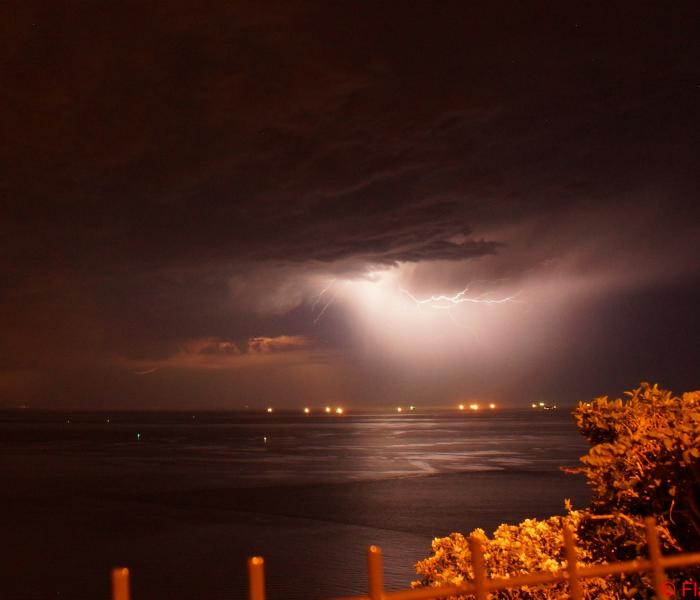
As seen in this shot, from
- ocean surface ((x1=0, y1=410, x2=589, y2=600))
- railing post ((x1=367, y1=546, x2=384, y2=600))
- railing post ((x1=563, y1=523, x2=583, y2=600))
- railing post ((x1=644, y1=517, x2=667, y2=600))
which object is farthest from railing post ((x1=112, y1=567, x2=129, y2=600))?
ocean surface ((x1=0, y1=410, x2=589, y2=600))

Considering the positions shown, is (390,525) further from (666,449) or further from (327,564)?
(666,449)

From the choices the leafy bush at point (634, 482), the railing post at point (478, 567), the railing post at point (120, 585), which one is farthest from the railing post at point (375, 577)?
the leafy bush at point (634, 482)

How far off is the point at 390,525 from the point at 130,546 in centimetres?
970

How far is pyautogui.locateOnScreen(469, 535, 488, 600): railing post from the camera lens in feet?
11.0

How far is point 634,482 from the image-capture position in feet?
22.2

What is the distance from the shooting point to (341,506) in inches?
1228

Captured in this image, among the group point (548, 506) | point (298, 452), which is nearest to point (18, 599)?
point (548, 506)

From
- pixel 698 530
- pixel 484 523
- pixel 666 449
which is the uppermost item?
pixel 666 449

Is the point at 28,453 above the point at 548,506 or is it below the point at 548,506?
above

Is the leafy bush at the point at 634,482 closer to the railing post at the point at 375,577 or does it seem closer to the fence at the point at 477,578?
the fence at the point at 477,578

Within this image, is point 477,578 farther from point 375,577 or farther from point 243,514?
point 243,514

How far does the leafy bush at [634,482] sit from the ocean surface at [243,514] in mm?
11541

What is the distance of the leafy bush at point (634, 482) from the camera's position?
646 centimetres

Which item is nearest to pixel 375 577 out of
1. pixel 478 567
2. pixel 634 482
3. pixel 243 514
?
pixel 478 567
